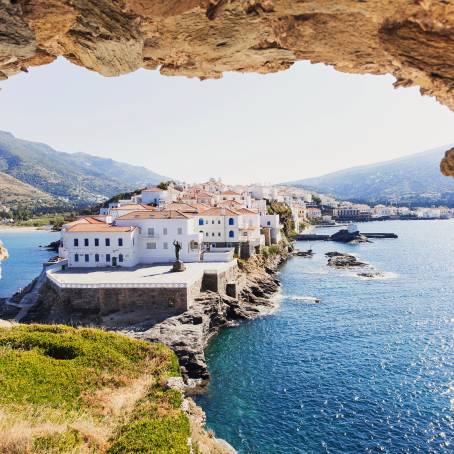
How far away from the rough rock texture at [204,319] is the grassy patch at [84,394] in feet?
34.1

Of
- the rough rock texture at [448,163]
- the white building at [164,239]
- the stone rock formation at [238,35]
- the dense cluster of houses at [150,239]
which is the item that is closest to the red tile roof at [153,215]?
the dense cluster of houses at [150,239]

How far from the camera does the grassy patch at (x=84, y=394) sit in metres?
11.3

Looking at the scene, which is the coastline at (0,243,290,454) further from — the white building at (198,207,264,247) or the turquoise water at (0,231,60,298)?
the turquoise water at (0,231,60,298)

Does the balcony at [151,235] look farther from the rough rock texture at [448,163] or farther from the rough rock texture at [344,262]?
the rough rock texture at [448,163]

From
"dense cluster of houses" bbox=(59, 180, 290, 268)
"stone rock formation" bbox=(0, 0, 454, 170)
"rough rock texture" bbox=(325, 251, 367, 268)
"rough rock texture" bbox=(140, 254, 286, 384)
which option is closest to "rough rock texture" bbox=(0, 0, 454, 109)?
"stone rock formation" bbox=(0, 0, 454, 170)

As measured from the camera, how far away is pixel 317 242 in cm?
12006

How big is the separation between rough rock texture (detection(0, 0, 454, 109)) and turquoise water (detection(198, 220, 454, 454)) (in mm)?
19327

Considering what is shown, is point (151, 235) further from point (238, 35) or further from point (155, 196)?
point (238, 35)

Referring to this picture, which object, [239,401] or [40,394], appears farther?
[239,401]

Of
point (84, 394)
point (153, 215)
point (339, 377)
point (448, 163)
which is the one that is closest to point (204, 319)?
point (339, 377)

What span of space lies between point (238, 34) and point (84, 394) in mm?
13411

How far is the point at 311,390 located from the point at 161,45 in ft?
79.5

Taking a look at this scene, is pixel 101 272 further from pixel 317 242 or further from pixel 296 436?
pixel 317 242

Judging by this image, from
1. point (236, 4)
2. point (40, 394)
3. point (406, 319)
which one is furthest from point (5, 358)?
point (406, 319)
